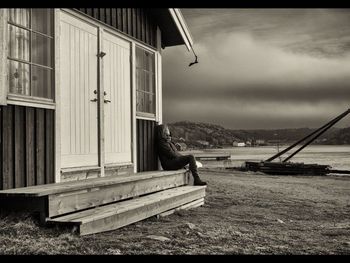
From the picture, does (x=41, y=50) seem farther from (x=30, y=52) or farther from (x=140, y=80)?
(x=140, y=80)

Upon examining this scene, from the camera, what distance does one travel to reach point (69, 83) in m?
6.50

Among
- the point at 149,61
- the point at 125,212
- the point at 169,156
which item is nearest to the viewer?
the point at 125,212

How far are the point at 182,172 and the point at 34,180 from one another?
3819 millimetres

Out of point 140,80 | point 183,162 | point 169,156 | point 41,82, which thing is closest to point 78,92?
point 41,82

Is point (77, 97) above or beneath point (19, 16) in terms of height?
beneath

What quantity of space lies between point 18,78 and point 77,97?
49.5 inches

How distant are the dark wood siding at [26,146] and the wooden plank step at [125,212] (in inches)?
34.4

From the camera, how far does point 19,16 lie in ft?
18.4

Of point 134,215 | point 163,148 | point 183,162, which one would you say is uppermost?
point 163,148

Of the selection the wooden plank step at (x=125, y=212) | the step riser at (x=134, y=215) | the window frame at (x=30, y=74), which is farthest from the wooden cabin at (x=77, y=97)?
the step riser at (x=134, y=215)

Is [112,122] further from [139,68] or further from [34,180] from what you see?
[34,180]

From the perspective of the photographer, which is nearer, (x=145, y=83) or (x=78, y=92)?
(x=78, y=92)

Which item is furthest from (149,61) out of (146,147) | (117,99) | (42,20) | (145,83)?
(42,20)

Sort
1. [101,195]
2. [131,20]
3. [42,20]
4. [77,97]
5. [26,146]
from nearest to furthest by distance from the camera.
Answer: [26,146] → [101,195] → [42,20] → [77,97] → [131,20]
